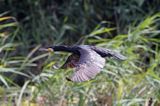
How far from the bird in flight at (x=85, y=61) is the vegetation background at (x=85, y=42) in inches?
39.8

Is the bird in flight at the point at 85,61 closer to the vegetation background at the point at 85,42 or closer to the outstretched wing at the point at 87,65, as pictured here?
the outstretched wing at the point at 87,65

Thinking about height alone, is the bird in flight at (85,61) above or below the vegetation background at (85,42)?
above

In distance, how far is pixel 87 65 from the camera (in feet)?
10.2

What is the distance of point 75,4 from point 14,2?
651 millimetres

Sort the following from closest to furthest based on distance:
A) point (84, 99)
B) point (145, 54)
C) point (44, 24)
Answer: point (84, 99)
point (145, 54)
point (44, 24)

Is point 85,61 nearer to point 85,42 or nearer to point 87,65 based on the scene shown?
point 87,65

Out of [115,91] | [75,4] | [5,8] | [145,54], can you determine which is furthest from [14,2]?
[115,91]

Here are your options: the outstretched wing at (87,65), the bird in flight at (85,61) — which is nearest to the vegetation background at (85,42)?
the bird in flight at (85,61)

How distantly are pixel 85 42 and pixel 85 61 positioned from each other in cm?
277

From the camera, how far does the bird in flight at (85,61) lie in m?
3.04

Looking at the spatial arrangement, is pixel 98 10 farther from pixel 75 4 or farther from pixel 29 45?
pixel 29 45

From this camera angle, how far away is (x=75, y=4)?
23.3ft

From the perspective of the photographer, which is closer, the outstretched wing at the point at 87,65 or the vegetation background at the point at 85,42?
the outstretched wing at the point at 87,65

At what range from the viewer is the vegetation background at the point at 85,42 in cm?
458
